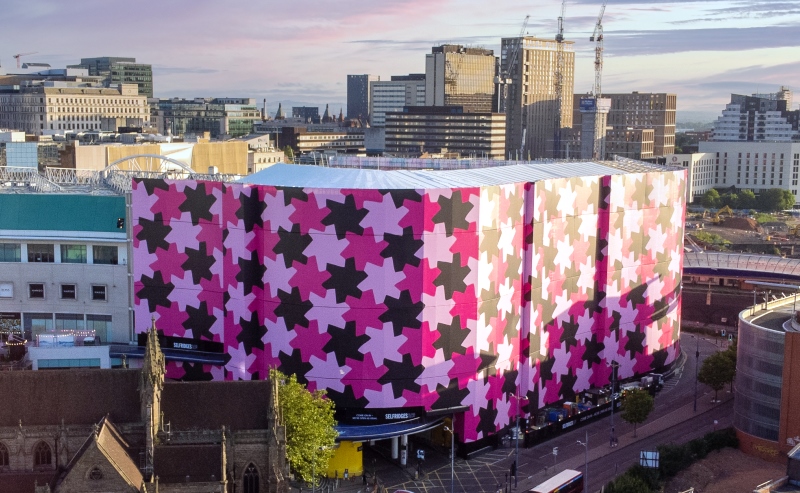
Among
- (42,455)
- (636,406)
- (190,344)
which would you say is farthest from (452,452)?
(42,455)

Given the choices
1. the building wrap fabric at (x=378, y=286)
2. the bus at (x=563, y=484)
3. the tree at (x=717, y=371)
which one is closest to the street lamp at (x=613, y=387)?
the building wrap fabric at (x=378, y=286)

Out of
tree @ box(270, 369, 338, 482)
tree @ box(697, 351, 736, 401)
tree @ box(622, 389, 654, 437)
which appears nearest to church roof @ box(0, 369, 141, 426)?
tree @ box(270, 369, 338, 482)

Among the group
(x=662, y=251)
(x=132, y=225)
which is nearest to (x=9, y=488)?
(x=132, y=225)

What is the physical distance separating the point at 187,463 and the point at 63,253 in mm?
40204

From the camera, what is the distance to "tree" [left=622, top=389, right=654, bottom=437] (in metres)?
102

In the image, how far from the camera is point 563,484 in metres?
81.0

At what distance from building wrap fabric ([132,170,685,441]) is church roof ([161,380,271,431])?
19.6 metres

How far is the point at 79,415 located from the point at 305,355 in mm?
26249

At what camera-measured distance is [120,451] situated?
6919 centimetres

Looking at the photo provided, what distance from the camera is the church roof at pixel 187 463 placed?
70000 mm

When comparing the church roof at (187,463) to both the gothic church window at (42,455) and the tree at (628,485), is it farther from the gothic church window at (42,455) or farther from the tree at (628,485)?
the tree at (628,485)

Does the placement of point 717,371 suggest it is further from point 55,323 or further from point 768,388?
point 55,323

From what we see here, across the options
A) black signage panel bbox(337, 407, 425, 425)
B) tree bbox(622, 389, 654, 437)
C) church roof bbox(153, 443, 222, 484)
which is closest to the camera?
church roof bbox(153, 443, 222, 484)

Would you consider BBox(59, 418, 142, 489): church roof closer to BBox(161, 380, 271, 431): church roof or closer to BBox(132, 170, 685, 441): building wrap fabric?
BBox(161, 380, 271, 431): church roof
